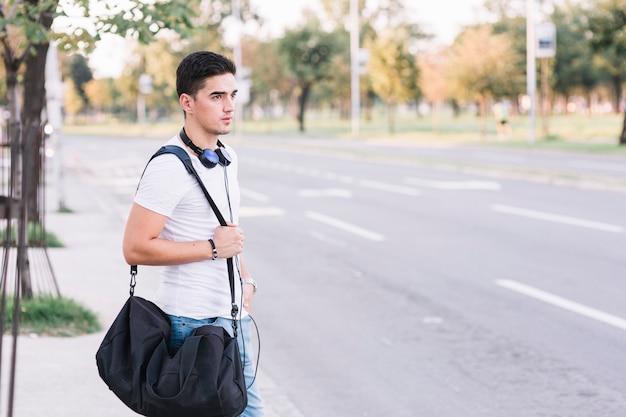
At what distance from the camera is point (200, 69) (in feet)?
11.9

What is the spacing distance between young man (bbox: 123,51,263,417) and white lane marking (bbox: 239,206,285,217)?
13347mm

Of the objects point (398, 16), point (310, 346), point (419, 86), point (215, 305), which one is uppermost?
point (398, 16)

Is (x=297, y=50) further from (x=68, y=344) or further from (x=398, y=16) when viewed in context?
(x=68, y=344)

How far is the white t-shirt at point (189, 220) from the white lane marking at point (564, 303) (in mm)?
5135

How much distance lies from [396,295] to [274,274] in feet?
6.35

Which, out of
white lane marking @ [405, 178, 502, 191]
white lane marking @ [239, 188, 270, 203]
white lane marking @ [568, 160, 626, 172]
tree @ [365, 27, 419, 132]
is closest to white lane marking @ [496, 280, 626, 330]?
white lane marking @ [239, 188, 270, 203]

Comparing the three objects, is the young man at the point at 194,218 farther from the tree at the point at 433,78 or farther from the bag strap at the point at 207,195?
the tree at the point at 433,78

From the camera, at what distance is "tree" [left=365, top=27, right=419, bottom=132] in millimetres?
54188

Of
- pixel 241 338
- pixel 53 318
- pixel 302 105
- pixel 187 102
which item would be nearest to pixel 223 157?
pixel 187 102

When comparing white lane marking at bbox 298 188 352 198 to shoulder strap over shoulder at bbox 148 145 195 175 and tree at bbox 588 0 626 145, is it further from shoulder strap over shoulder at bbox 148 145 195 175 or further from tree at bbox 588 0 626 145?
shoulder strap over shoulder at bbox 148 145 195 175

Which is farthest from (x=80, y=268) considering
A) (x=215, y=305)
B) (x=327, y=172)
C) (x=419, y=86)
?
(x=419, y=86)

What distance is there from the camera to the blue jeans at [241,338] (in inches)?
140

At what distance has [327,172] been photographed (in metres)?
26.9

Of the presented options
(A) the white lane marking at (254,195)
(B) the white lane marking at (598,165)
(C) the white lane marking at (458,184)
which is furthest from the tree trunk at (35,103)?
(B) the white lane marking at (598,165)
